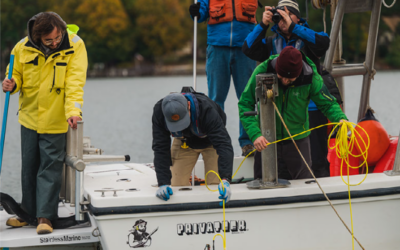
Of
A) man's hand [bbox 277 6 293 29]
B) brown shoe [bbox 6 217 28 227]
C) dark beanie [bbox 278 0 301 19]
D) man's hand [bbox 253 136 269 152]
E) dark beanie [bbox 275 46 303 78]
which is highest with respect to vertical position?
dark beanie [bbox 278 0 301 19]

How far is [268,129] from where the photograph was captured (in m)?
5.05

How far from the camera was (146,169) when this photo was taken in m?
6.60

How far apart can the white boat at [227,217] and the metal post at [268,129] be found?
0.24ft

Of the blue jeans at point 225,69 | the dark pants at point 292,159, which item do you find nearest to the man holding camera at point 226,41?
the blue jeans at point 225,69

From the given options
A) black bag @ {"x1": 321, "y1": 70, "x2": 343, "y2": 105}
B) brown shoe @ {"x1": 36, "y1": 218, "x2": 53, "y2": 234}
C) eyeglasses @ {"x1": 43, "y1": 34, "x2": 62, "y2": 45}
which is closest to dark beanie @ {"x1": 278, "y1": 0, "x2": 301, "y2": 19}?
black bag @ {"x1": 321, "y1": 70, "x2": 343, "y2": 105}

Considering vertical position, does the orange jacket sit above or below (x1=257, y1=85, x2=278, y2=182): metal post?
above

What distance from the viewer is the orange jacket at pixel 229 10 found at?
21.1ft

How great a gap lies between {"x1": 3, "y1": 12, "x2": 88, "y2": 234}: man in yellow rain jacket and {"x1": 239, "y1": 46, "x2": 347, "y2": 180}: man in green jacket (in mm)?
1377

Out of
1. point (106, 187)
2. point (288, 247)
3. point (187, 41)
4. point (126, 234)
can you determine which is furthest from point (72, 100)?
point (187, 41)

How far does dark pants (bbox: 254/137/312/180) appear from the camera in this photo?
5328mm

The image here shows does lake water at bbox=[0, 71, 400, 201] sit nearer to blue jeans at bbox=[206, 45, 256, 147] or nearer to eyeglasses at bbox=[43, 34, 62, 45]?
blue jeans at bbox=[206, 45, 256, 147]

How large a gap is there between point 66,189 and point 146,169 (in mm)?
922

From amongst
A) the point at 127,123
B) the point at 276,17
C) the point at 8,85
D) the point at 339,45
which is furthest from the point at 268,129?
the point at 127,123

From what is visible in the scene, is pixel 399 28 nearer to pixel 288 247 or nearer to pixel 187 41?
pixel 288 247
